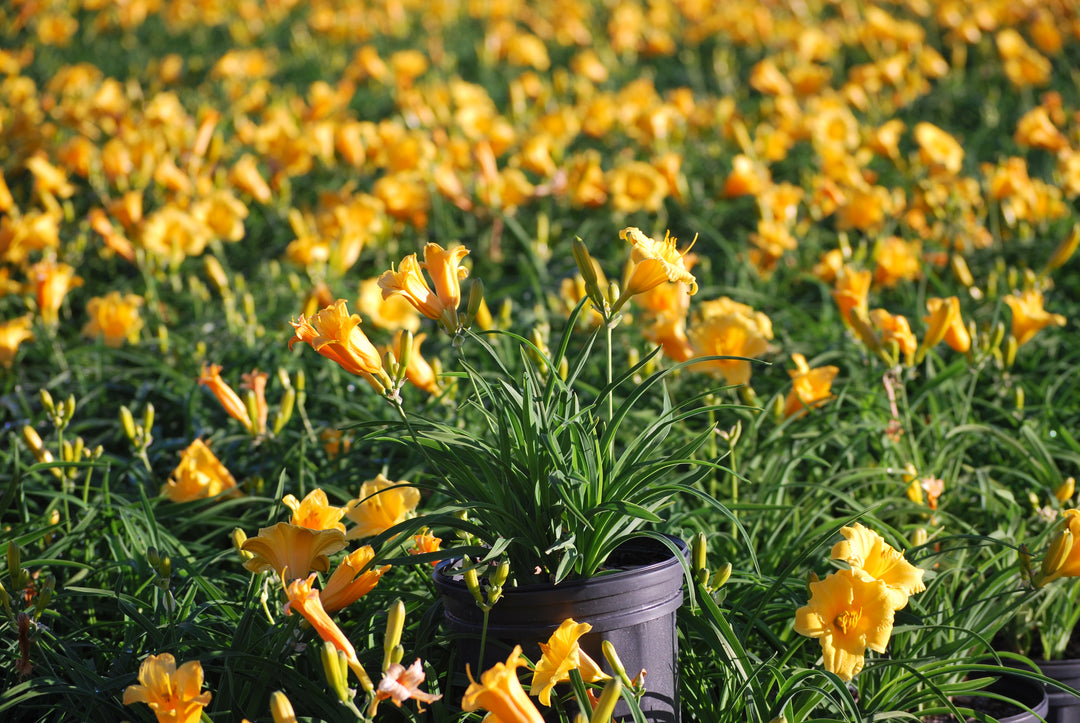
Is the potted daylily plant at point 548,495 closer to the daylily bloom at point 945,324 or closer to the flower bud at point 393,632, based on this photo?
the flower bud at point 393,632

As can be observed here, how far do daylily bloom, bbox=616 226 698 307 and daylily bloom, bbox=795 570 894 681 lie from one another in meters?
0.56

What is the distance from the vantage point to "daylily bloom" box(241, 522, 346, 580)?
5.97ft

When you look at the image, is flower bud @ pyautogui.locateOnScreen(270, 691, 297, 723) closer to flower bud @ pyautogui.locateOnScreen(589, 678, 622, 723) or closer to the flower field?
the flower field

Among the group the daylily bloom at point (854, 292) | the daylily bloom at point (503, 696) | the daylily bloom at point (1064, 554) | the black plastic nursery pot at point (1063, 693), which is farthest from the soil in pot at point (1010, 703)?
the daylily bloom at point (503, 696)

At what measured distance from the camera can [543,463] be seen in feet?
5.88

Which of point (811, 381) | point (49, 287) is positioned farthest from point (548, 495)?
point (49, 287)

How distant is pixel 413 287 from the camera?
1.77m

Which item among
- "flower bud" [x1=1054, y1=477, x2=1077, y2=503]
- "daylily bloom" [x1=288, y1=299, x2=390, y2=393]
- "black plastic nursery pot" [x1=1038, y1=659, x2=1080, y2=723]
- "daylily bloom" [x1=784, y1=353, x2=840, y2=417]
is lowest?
"black plastic nursery pot" [x1=1038, y1=659, x2=1080, y2=723]

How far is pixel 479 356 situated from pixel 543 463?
170cm

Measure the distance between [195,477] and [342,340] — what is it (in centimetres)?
100

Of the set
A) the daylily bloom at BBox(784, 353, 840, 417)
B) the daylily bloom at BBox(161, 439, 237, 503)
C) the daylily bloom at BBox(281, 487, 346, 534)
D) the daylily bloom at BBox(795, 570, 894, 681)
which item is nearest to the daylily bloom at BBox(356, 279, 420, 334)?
the daylily bloom at BBox(161, 439, 237, 503)

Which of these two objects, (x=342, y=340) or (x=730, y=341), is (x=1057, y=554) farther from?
(x=342, y=340)

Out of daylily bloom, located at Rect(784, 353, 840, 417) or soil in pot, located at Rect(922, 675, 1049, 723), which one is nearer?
soil in pot, located at Rect(922, 675, 1049, 723)

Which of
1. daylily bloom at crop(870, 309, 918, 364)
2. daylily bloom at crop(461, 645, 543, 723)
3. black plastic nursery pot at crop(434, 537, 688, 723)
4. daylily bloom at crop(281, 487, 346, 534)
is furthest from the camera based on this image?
daylily bloom at crop(870, 309, 918, 364)
